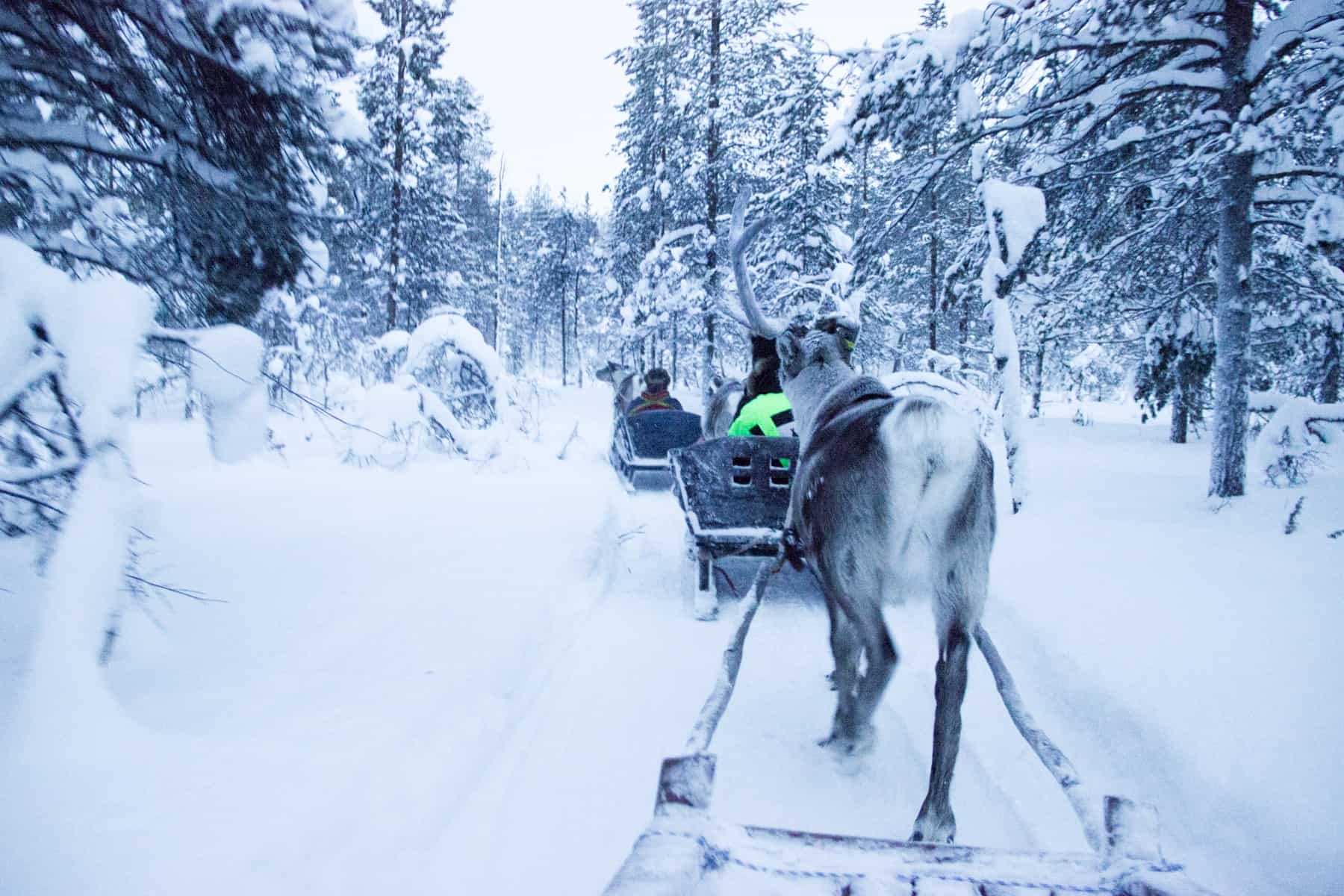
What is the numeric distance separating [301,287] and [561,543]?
8.94 ft

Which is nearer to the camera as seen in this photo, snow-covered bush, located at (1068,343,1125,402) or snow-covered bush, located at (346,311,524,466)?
snow-covered bush, located at (346,311,524,466)

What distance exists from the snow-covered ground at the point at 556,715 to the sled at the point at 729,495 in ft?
1.46

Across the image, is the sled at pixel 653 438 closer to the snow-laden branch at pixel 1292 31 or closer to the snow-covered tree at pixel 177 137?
the snow-covered tree at pixel 177 137

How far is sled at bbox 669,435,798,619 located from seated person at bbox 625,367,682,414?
4760mm

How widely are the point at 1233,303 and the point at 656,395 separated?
6525mm

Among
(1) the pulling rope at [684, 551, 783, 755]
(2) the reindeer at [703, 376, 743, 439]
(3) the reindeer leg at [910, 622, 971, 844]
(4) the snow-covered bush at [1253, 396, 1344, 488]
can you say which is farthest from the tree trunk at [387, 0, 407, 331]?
(3) the reindeer leg at [910, 622, 971, 844]

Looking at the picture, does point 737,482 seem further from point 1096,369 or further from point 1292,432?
point 1096,369

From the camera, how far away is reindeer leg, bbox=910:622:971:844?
2057 mm

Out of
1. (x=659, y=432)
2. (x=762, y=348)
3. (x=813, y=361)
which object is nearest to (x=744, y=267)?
(x=762, y=348)

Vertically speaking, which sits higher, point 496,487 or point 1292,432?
point 1292,432

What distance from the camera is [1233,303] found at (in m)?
6.22

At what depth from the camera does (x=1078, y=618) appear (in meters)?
3.60

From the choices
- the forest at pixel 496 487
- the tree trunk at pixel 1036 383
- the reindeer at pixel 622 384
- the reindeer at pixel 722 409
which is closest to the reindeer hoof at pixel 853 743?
the forest at pixel 496 487

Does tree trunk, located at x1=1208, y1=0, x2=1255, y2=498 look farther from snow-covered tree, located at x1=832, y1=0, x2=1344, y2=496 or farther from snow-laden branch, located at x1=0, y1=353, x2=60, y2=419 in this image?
snow-laden branch, located at x1=0, y1=353, x2=60, y2=419
